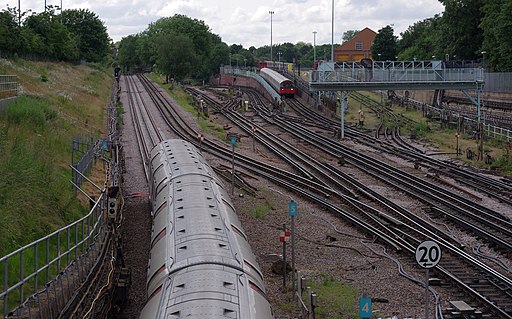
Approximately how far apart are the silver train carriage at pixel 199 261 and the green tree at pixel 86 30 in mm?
86311

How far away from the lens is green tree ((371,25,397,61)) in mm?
106562

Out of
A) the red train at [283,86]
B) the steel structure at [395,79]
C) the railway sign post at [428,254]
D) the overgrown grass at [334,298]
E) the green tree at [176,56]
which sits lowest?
the overgrown grass at [334,298]

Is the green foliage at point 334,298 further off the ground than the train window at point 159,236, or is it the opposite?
the train window at point 159,236

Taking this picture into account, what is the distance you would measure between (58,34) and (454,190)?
195ft

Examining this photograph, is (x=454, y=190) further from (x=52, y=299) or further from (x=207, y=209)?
(x=52, y=299)

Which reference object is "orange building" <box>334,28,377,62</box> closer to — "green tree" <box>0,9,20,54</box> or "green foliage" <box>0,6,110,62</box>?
"green foliage" <box>0,6,110,62</box>

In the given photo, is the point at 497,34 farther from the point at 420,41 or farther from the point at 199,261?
the point at 199,261

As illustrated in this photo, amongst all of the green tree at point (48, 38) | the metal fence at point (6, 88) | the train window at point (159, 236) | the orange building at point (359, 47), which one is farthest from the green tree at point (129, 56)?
the train window at point (159, 236)

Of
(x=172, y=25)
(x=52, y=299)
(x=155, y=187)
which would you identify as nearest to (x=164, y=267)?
(x=52, y=299)

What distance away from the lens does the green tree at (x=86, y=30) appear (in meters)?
98.7

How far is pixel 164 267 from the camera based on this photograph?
448 inches

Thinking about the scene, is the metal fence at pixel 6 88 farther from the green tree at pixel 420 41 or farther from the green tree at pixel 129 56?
the green tree at pixel 129 56

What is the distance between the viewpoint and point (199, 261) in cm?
1098

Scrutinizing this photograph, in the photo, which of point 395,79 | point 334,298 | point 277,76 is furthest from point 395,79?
point 334,298
